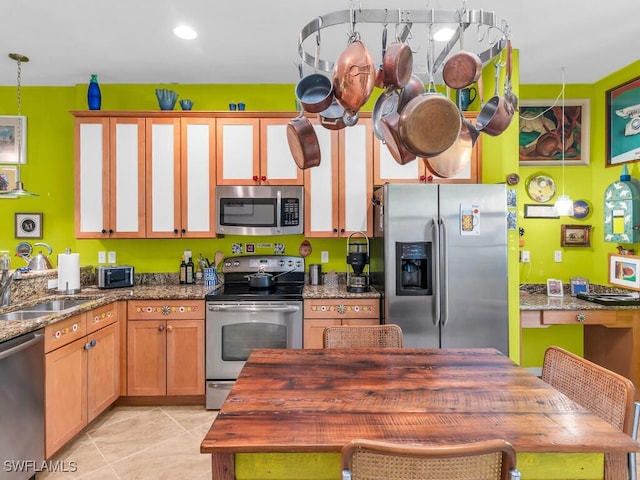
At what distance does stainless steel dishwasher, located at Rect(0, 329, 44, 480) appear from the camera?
193cm

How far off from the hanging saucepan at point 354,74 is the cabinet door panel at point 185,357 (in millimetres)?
2303

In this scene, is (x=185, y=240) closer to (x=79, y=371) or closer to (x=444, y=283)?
(x=79, y=371)

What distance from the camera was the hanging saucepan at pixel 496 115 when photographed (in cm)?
165

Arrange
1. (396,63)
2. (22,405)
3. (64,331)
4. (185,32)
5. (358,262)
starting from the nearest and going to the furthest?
(396,63)
(22,405)
(64,331)
(185,32)
(358,262)

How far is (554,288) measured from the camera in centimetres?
362

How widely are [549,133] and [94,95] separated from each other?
4.13 m

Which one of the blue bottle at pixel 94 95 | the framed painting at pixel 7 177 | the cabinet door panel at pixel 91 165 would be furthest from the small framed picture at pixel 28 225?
the blue bottle at pixel 94 95

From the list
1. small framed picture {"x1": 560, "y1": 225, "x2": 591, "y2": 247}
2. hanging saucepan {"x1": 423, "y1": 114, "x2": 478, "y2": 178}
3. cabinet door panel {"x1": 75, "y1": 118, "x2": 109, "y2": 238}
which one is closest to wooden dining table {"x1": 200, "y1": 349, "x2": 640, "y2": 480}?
hanging saucepan {"x1": 423, "y1": 114, "x2": 478, "y2": 178}

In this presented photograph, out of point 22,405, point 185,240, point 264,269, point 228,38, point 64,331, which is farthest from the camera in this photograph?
point 185,240

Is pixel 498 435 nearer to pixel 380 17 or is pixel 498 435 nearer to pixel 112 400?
pixel 380 17

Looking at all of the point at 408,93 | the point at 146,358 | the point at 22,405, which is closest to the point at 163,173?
the point at 146,358

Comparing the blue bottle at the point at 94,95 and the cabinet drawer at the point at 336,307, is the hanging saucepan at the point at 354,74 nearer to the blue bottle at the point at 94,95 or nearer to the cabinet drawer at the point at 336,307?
the cabinet drawer at the point at 336,307

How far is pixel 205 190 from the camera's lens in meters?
3.49

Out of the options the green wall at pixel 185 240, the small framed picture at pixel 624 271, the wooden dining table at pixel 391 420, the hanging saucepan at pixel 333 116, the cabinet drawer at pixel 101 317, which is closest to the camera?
the wooden dining table at pixel 391 420
